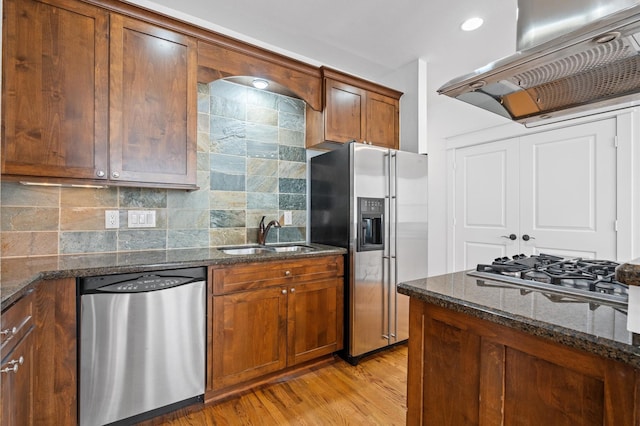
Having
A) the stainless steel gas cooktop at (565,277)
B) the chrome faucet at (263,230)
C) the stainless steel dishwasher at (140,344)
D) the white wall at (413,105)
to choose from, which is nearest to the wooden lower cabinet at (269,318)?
the stainless steel dishwasher at (140,344)

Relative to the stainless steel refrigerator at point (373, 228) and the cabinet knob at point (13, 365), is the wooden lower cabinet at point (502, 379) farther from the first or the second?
the cabinet knob at point (13, 365)

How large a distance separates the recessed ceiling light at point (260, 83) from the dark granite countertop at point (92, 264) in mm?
1409

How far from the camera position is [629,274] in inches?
27.4

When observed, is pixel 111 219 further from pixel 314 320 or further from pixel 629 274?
pixel 629 274

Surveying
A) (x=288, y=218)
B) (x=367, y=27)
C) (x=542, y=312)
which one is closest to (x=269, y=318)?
(x=288, y=218)

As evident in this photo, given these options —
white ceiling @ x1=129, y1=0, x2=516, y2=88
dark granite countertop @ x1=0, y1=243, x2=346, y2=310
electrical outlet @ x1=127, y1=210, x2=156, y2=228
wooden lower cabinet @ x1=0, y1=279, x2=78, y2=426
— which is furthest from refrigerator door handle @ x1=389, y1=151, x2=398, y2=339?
wooden lower cabinet @ x1=0, y1=279, x2=78, y2=426

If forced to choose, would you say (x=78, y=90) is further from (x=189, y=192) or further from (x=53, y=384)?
(x=53, y=384)

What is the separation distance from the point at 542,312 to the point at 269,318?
1651 millimetres

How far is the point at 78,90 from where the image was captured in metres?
1.77

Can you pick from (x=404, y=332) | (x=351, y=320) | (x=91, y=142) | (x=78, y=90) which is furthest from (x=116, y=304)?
(x=404, y=332)

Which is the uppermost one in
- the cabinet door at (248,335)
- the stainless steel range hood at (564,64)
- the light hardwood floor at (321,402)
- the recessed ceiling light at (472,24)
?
the recessed ceiling light at (472,24)

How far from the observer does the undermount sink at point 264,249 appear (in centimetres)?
243

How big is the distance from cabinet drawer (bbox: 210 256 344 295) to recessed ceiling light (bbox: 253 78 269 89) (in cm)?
146

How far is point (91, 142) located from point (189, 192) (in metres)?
0.73
